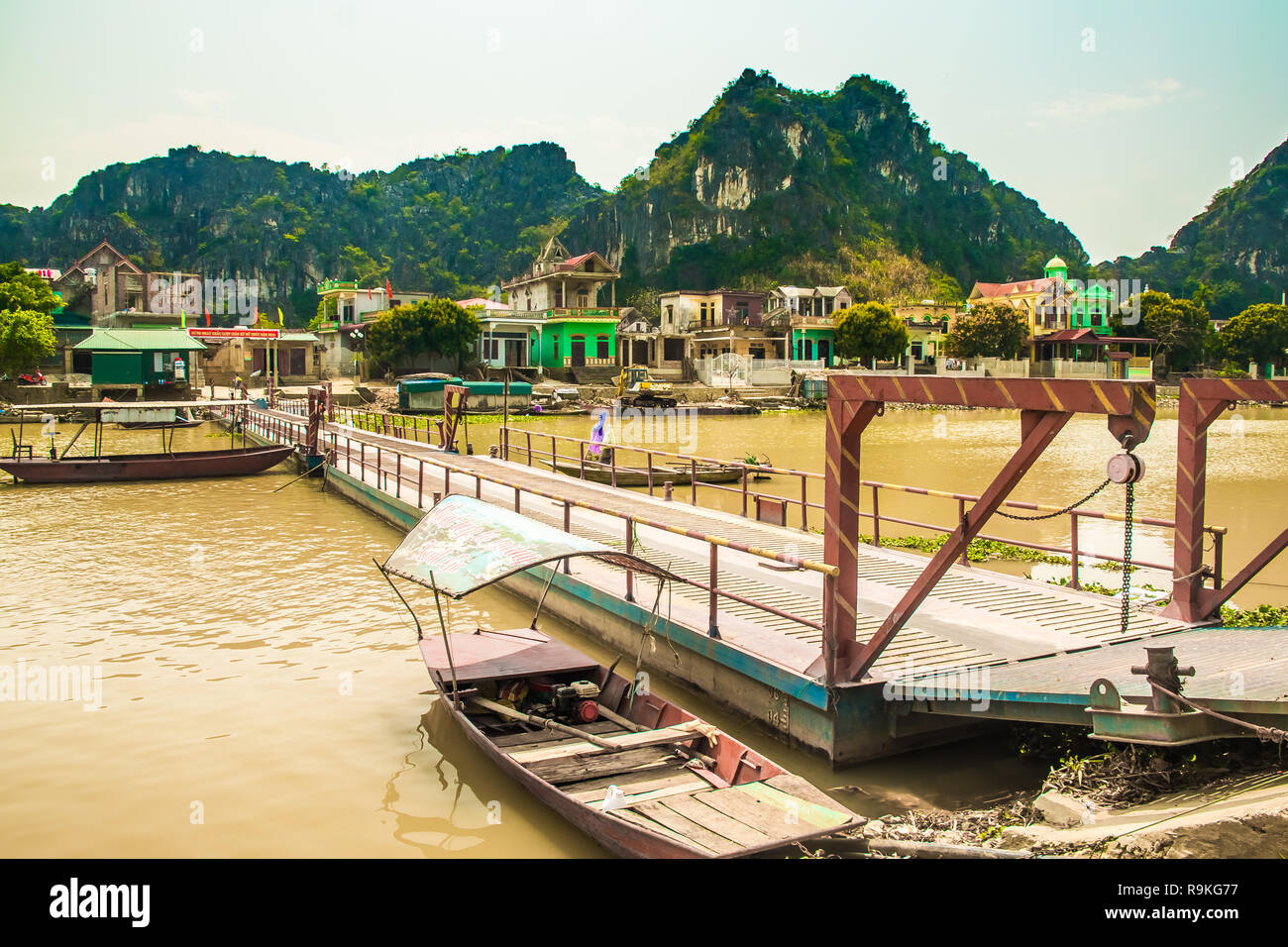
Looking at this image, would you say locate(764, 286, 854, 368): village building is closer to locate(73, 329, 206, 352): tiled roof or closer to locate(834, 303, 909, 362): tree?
locate(834, 303, 909, 362): tree

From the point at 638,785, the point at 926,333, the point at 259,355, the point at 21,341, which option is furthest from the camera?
the point at 926,333

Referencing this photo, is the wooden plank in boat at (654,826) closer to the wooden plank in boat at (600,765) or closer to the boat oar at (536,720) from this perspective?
the wooden plank in boat at (600,765)

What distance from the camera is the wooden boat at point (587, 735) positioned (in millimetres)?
5754

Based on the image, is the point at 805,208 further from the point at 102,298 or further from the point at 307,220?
the point at 102,298

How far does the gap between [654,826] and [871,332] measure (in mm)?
70458

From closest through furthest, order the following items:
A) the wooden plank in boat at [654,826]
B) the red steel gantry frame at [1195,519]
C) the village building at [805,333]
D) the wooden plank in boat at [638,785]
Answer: the wooden plank in boat at [654,826]
the wooden plank in boat at [638,785]
the red steel gantry frame at [1195,519]
the village building at [805,333]

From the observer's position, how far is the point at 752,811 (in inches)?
232

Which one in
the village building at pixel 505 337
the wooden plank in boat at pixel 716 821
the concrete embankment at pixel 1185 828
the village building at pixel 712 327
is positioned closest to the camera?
the concrete embankment at pixel 1185 828

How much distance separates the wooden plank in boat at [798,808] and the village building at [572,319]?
6572 cm

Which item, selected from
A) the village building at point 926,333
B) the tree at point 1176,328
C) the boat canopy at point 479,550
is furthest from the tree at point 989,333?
the boat canopy at point 479,550

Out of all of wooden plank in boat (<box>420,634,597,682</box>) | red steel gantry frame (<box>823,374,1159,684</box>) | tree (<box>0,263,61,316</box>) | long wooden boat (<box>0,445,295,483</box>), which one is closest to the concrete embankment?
red steel gantry frame (<box>823,374,1159,684</box>)

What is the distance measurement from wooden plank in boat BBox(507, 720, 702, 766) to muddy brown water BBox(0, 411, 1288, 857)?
47 centimetres

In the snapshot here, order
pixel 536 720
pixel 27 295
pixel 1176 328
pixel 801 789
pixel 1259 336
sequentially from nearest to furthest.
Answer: pixel 801 789
pixel 536 720
pixel 27 295
pixel 1176 328
pixel 1259 336

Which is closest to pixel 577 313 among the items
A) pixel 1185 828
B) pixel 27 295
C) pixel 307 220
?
pixel 27 295
